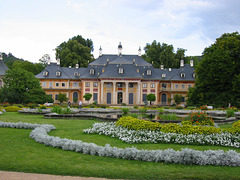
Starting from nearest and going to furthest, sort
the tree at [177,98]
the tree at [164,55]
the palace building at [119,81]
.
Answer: the tree at [177,98]
the palace building at [119,81]
the tree at [164,55]

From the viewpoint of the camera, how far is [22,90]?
36938 millimetres

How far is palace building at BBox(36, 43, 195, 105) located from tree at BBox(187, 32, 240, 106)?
622 inches

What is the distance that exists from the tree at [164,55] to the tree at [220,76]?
28.0m

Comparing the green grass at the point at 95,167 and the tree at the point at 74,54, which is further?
the tree at the point at 74,54

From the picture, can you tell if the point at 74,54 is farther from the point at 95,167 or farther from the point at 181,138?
the point at 95,167

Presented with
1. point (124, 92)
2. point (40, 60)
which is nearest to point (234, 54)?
point (124, 92)

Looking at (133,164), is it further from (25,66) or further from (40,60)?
(40,60)

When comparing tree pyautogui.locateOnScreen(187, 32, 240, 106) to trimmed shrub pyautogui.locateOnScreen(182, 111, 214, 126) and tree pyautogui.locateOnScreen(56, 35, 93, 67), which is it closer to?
trimmed shrub pyautogui.locateOnScreen(182, 111, 214, 126)

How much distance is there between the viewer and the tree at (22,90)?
115 ft

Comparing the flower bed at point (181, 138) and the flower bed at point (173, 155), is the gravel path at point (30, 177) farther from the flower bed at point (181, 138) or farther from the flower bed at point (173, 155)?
the flower bed at point (181, 138)

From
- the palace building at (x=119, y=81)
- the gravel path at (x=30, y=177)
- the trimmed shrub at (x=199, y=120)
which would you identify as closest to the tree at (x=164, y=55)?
the palace building at (x=119, y=81)

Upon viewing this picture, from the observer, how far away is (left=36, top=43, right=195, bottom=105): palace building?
1875 inches

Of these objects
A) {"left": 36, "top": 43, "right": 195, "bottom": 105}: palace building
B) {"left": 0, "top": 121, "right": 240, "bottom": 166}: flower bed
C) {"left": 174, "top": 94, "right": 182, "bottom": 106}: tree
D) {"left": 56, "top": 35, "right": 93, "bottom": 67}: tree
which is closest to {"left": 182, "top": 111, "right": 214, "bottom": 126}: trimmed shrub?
{"left": 0, "top": 121, "right": 240, "bottom": 166}: flower bed

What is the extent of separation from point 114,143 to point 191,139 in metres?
3.18
